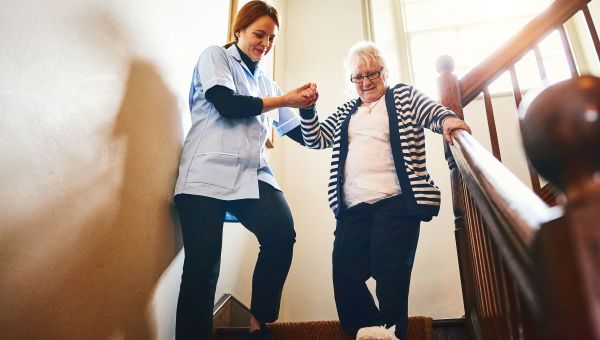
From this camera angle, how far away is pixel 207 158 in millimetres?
1287

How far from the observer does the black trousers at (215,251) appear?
45.4 inches

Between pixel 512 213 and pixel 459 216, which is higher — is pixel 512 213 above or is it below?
below

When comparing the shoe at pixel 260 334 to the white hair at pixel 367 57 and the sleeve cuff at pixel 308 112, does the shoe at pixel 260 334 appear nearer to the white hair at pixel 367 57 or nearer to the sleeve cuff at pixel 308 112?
the sleeve cuff at pixel 308 112

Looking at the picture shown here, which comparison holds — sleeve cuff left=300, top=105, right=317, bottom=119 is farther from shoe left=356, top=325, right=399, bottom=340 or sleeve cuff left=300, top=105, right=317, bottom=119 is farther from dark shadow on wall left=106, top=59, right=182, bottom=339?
shoe left=356, top=325, right=399, bottom=340

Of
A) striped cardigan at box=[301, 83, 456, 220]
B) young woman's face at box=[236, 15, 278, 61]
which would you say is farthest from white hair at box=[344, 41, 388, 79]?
young woman's face at box=[236, 15, 278, 61]

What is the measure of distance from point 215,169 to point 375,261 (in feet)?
1.85

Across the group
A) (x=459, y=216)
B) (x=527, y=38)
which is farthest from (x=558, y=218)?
(x=527, y=38)

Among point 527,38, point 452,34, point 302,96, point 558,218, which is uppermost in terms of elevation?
point 452,34

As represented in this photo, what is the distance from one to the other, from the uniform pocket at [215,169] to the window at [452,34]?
2159mm

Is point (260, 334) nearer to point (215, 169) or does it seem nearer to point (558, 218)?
point (215, 169)

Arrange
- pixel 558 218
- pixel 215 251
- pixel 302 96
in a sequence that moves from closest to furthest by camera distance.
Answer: pixel 558 218
pixel 215 251
pixel 302 96

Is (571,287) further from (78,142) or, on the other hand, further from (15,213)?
(78,142)

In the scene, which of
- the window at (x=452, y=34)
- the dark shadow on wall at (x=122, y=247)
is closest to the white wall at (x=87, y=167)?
the dark shadow on wall at (x=122, y=247)

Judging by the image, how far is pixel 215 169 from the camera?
1.27 m
